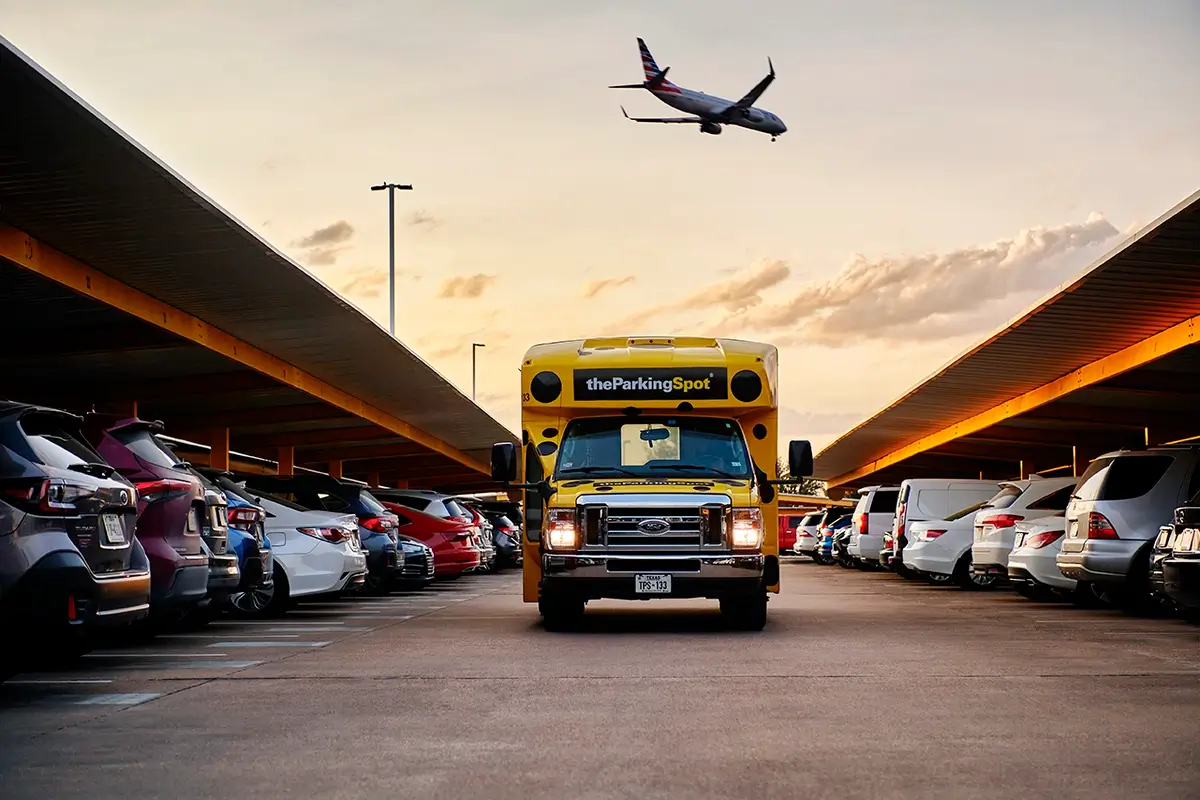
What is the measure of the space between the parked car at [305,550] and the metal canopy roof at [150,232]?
151 inches

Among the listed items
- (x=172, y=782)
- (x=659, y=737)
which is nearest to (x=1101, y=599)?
(x=659, y=737)

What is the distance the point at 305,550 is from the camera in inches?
752

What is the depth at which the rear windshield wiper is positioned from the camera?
10.3m

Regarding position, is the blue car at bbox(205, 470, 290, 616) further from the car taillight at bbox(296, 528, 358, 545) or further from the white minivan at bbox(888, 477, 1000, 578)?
the white minivan at bbox(888, 477, 1000, 578)

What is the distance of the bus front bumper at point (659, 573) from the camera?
16.0 metres

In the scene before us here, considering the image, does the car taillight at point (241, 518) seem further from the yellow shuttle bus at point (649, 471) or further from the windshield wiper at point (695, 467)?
the windshield wiper at point (695, 467)

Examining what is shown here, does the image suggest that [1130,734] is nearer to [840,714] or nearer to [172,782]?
[840,714]

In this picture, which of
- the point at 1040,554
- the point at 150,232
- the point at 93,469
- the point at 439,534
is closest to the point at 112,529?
the point at 93,469

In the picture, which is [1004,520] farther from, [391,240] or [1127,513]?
[391,240]

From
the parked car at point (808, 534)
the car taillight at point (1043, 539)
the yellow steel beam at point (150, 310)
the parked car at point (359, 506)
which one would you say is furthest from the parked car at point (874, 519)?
the parked car at point (808, 534)

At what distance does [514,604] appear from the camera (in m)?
22.2

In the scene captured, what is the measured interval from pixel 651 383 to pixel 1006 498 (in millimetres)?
8029

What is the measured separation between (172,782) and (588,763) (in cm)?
180

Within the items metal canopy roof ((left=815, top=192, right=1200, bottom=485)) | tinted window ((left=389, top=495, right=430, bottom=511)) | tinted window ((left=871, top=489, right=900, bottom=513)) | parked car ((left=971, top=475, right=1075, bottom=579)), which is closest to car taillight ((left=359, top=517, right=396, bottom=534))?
A: tinted window ((left=389, top=495, right=430, bottom=511))
